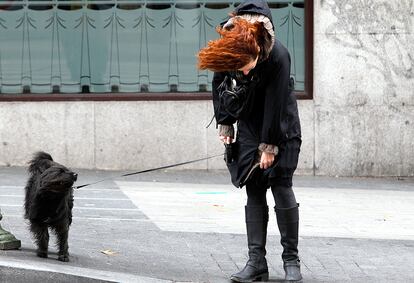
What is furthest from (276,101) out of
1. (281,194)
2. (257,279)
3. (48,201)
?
(48,201)

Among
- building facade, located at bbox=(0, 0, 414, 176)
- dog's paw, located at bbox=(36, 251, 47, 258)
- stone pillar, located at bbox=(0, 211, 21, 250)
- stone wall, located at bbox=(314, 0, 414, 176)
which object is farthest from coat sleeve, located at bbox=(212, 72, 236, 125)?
stone wall, located at bbox=(314, 0, 414, 176)

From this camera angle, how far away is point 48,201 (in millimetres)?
6652

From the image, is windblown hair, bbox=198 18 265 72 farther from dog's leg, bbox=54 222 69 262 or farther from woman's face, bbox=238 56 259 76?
dog's leg, bbox=54 222 69 262

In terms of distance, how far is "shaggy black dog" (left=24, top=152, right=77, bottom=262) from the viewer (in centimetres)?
652

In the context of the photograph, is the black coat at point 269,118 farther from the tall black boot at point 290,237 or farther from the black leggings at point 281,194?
the tall black boot at point 290,237

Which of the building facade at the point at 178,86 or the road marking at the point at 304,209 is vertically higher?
the building facade at the point at 178,86

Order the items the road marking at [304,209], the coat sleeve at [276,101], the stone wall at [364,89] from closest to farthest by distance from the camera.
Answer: the coat sleeve at [276,101], the road marking at [304,209], the stone wall at [364,89]

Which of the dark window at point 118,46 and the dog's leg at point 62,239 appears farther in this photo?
the dark window at point 118,46

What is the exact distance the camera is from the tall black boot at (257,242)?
258 inches

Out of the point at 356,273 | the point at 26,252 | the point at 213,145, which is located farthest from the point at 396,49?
the point at 26,252

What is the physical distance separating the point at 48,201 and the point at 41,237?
33cm

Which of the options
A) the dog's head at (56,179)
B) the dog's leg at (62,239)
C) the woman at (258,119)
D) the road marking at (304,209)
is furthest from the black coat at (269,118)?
the road marking at (304,209)

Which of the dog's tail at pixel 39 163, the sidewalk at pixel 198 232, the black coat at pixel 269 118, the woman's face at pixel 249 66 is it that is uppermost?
the woman's face at pixel 249 66

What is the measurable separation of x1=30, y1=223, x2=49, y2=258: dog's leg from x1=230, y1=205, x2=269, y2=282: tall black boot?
131 cm
